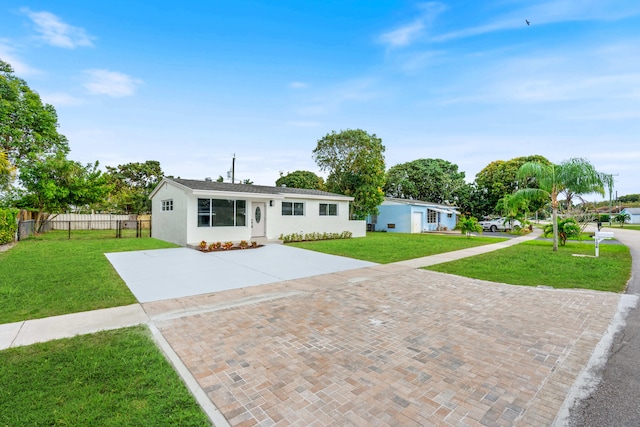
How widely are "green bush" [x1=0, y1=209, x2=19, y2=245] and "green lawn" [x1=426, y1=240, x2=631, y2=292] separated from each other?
18061 millimetres

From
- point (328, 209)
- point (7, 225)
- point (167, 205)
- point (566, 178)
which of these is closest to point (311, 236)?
point (328, 209)

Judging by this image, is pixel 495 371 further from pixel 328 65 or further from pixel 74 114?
pixel 74 114

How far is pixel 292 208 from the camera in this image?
1734 centimetres

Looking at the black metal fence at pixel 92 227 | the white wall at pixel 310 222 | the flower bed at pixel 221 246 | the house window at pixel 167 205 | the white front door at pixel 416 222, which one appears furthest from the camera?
the white front door at pixel 416 222

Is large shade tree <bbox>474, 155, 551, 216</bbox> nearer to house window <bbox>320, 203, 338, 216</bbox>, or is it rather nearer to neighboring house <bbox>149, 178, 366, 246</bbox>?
neighboring house <bbox>149, 178, 366, 246</bbox>

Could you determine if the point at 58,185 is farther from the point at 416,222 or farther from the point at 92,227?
the point at 416,222

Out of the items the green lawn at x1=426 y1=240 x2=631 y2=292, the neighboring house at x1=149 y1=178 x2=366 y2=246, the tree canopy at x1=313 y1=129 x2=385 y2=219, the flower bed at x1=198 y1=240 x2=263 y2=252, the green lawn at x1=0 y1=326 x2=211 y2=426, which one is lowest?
the green lawn at x1=426 y1=240 x2=631 y2=292

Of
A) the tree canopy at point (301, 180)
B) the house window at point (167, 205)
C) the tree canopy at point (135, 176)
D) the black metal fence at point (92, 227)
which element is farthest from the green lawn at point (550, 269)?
the tree canopy at point (135, 176)

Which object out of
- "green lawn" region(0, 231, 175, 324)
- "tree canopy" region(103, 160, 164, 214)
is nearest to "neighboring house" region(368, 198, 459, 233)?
"green lawn" region(0, 231, 175, 324)

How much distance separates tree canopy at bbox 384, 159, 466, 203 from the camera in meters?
35.2

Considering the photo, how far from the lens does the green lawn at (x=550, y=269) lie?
7.35 m

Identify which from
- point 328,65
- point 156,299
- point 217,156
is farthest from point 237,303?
point 217,156

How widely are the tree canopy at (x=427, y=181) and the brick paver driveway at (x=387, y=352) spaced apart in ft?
99.6

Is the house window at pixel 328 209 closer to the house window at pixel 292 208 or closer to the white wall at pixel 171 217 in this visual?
the house window at pixel 292 208
